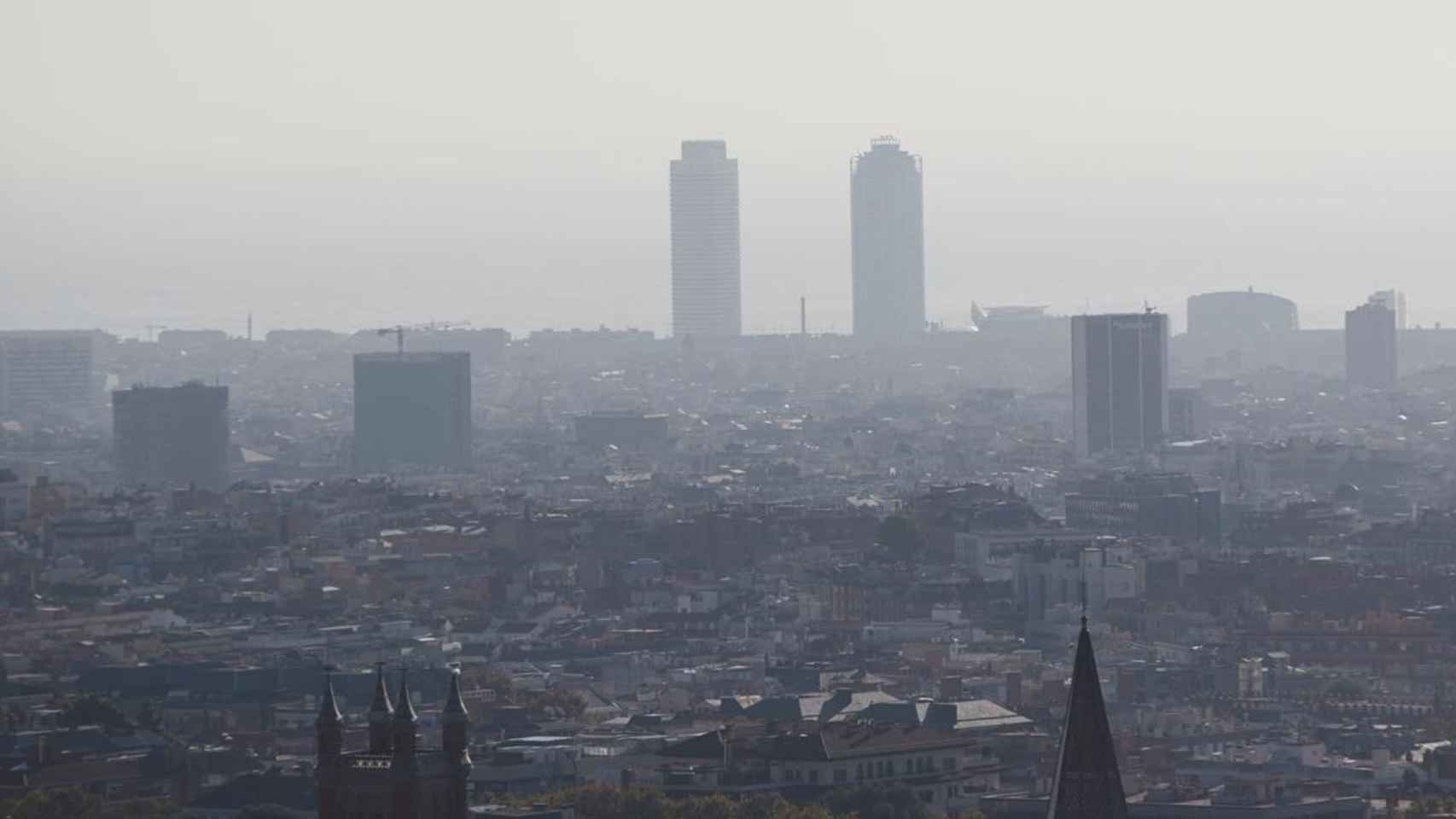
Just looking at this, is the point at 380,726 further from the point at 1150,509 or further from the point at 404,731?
the point at 1150,509

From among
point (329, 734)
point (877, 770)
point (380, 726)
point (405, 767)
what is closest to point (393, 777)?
point (405, 767)

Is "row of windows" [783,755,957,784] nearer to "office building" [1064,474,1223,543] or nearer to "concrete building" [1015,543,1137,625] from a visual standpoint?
"concrete building" [1015,543,1137,625]

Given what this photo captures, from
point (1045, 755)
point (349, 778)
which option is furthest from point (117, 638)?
point (349, 778)

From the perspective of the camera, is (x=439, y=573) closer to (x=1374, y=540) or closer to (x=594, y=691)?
(x=1374, y=540)

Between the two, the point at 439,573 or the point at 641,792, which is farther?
the point at 439,573

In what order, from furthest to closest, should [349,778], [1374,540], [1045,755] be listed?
[1374,540] < [1045,755] < [349,778]

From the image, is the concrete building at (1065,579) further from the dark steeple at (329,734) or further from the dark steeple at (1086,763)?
the dark steeple at (1086,763)

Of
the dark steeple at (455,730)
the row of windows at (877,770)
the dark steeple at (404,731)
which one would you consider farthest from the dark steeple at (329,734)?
the row of windows at (877,770)

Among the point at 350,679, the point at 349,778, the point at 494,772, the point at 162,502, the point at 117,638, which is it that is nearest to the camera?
the point at 349,778
